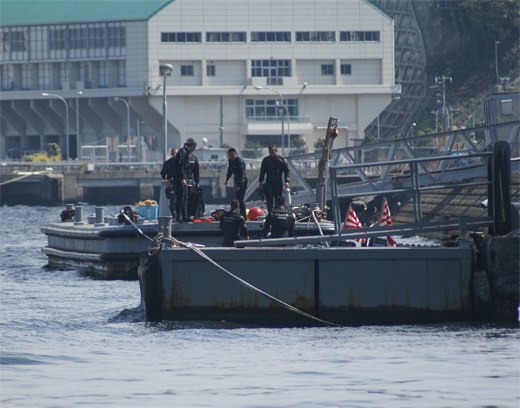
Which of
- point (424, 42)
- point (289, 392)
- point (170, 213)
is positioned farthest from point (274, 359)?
point (424, 42)

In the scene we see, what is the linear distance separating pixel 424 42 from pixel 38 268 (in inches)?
3182

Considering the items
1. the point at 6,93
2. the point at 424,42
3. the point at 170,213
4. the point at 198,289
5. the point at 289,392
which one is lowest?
the point at 289,392

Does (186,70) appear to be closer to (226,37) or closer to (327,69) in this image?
(226,37)

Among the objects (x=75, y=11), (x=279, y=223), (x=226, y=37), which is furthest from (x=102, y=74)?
(x=279, y=223)

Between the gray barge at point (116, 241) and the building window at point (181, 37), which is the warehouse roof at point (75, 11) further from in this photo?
the gray barge at point (116, 241)

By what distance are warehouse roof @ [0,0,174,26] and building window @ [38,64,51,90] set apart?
14.8 feet

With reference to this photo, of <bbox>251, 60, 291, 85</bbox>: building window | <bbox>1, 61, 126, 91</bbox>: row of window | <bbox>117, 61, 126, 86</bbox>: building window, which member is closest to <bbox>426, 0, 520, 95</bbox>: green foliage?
<bbox>251, 60, 291, 85</bbox>: building window

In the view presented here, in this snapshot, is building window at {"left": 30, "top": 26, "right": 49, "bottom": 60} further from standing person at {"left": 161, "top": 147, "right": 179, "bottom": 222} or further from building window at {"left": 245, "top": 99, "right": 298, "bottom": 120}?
standing person at {"left": 161, "top": 147, "right": 179, "bottom": 222}

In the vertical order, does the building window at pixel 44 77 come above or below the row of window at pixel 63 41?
below

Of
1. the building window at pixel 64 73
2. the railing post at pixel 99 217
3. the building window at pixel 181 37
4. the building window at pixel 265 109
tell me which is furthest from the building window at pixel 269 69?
the railing post at pixel 99 217

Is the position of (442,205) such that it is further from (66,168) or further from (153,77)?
(153,77)

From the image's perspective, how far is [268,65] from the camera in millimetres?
74562

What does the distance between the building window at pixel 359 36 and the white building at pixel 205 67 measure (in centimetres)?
10

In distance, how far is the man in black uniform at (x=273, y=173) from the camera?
14958mm
